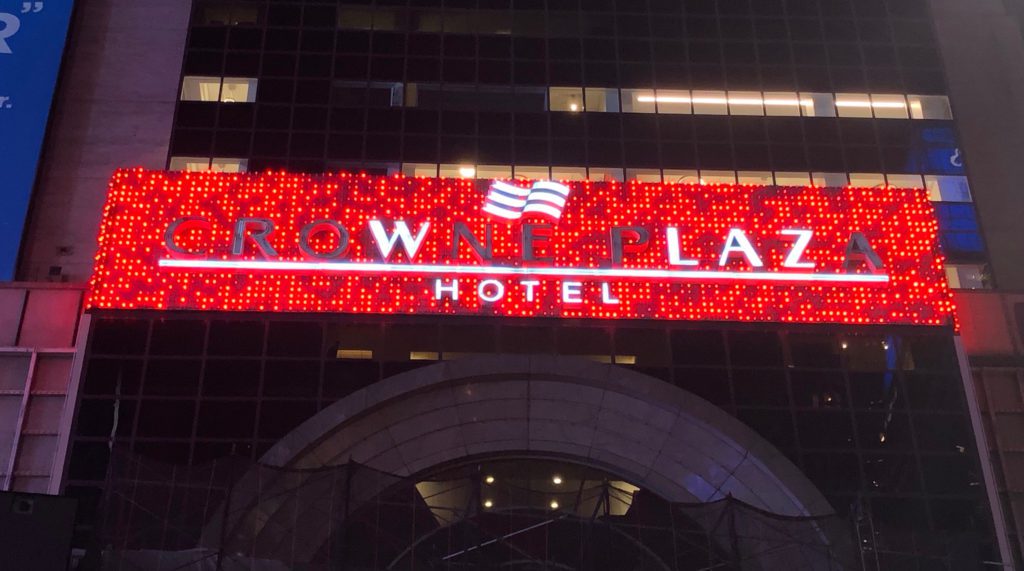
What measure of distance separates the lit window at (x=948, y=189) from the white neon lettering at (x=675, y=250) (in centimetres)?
896

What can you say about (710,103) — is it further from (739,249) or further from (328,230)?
(328,230)

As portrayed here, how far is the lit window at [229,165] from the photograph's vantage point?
29688mm

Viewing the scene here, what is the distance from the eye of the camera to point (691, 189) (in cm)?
2817

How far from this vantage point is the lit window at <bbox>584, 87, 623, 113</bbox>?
3134cm

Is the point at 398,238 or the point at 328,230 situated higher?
the point at 328,230

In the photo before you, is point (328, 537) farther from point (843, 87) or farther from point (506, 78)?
point (843, 87)

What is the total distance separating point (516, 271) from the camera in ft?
87.2

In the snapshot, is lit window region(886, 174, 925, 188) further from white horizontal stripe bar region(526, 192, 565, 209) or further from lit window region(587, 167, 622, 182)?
white horizontal stripe bar region(526, 192, 565, 209)

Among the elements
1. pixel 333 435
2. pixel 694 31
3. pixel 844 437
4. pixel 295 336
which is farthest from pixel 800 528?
pixel 694 31

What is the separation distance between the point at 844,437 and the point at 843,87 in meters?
12.6

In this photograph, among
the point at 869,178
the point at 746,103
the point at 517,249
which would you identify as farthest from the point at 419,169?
the point at 869,178

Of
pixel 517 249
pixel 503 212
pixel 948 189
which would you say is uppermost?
pixel 948 189

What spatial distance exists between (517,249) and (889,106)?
14.2m

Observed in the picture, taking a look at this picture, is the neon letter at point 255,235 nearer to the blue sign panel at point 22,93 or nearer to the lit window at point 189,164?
the lit window at point 189,164
